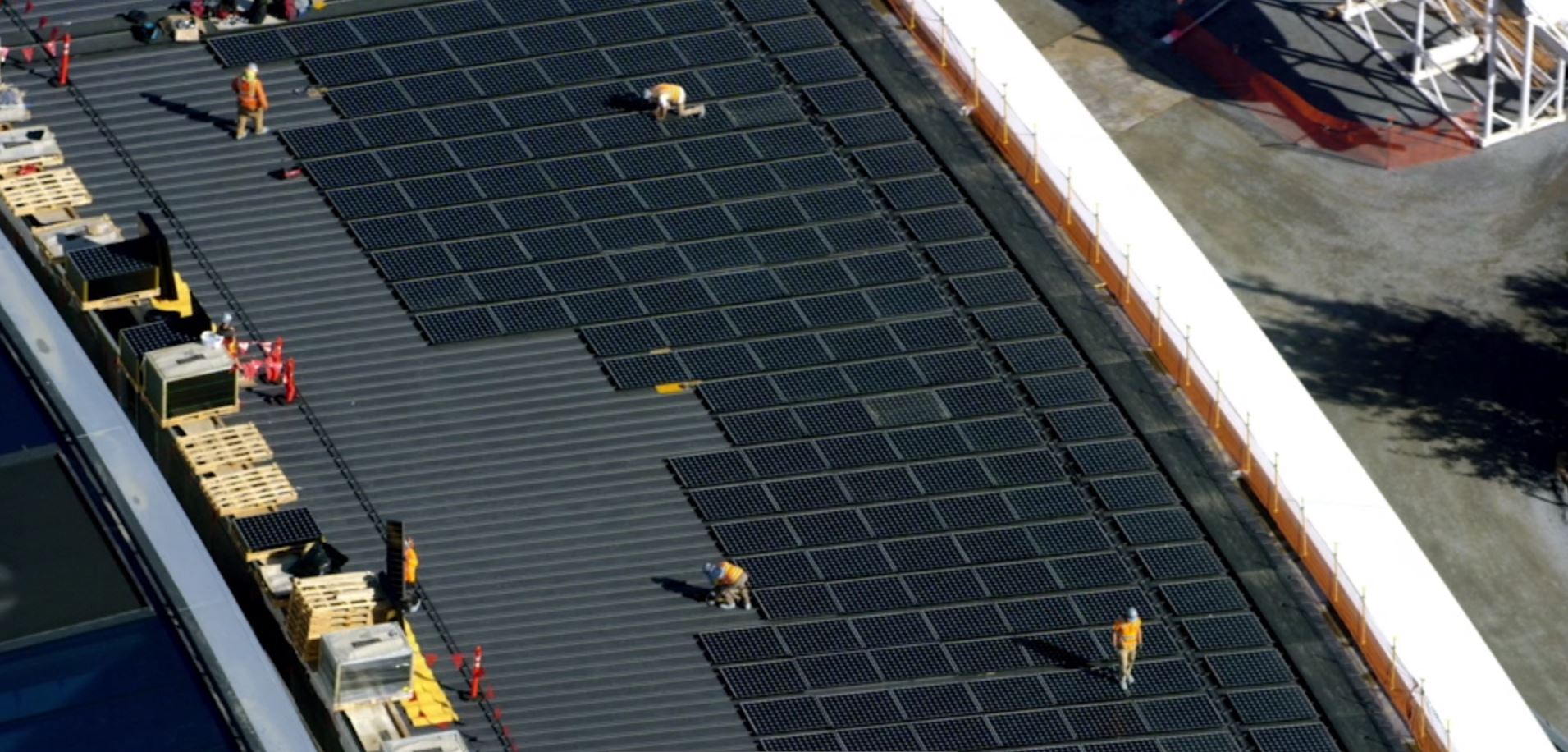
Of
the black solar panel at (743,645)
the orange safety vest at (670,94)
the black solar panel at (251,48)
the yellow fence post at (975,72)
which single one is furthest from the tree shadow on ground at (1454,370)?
the black solar panel at (251,48)

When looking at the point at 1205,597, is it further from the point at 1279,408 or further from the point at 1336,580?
the point at 1279,408

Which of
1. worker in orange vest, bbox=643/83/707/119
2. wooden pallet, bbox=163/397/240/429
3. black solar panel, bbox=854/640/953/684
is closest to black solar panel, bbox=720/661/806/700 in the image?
black solar panel, bbox=854/640/953/684

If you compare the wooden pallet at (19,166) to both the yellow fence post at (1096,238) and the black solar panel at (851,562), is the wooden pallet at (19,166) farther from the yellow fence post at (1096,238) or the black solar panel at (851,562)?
the yellow fence post at (1096,238)

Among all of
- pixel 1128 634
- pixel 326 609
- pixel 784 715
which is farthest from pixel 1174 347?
pixel 326 609

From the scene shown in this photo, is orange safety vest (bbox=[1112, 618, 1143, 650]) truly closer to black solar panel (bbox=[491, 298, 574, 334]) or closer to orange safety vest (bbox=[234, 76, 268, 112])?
black solar panel (bbox=[491, 298, 574, 334])

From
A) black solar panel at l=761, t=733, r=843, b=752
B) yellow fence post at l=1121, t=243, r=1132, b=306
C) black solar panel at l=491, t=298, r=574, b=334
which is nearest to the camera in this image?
black solar panel at l=761, t=733, r=843, b=752

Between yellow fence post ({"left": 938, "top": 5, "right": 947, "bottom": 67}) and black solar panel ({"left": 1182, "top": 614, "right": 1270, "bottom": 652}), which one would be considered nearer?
black solar panel ({"left": 1182, "top": 614, "right": 1270, "bottom": 652})

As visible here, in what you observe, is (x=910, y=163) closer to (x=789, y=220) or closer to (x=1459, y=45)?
(x=789, y=220)
